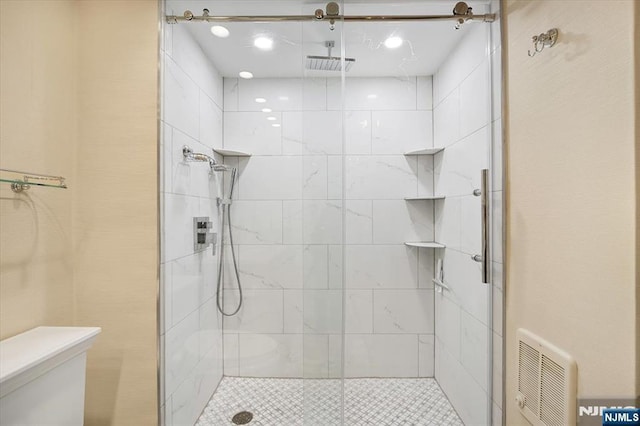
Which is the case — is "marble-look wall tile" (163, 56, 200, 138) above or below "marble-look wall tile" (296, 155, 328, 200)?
above

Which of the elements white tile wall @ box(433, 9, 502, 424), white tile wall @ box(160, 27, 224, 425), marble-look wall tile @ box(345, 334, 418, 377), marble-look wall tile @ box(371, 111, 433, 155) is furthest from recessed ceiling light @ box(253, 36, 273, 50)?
marble-look wall tile @ box(345, 334, 418, 377)

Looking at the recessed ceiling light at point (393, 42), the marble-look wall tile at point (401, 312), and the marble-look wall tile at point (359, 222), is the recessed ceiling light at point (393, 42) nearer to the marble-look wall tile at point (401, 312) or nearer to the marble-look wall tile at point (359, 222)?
the marble-look wall tile at point (359, 222)

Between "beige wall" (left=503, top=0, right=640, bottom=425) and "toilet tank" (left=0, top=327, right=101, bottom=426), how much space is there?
1.67 meters

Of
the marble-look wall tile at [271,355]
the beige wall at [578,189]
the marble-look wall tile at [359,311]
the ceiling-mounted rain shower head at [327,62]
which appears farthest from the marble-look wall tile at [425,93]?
the marble-look wall tile at [271,355]

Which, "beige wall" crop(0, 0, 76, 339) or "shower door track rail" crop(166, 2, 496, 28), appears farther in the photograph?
"shower door track rail" crop(166, 2, 496, 28)

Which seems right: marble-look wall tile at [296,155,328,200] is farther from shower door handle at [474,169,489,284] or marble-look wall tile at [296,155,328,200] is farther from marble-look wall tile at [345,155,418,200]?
shower door handle at [474,169,489,284]

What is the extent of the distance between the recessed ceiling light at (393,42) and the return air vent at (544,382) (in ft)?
4.91

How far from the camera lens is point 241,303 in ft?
5.48

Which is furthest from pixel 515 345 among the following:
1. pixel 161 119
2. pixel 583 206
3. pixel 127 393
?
pixel 161 119

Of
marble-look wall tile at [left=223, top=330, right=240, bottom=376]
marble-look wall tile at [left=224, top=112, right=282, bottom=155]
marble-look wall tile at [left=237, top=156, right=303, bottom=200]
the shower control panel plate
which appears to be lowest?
marble-look wall tile at [left=223, top=330, right=240, bottom=376]

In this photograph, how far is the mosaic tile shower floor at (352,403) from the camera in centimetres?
150

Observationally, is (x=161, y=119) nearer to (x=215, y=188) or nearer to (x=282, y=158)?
(x=215, y=188)

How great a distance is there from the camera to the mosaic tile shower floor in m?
1.50

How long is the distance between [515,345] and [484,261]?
0.36m
